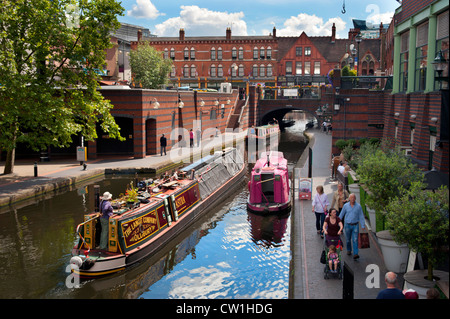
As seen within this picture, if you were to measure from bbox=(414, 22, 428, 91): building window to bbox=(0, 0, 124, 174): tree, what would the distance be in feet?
45.4

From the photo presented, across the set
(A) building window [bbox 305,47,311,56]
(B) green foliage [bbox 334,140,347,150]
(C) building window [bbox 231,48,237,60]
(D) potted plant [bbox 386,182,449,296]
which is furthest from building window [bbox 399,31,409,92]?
(A) building window [bbox 305,47,311,56]

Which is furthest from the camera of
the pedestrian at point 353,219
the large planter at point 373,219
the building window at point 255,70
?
the building window at point 255,70

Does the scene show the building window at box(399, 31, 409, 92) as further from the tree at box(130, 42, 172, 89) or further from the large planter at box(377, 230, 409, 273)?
the tree at box(130, 42, 172, 89)

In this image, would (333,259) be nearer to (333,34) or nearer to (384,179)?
(384,179)

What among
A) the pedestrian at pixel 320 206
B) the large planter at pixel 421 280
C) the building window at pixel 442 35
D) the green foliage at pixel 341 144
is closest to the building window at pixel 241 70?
the green foliage at pixel 341 144

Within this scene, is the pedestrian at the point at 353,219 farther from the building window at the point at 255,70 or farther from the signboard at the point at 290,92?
the building window at the point at 255,70

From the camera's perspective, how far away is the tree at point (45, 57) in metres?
20.6

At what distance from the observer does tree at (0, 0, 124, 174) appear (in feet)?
67.6

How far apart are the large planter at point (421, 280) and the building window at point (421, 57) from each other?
12057mm

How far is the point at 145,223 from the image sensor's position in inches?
539

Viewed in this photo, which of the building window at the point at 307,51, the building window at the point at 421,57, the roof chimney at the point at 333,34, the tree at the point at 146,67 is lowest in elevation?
the building window at the point at 421,57

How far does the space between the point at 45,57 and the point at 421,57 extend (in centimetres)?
1705

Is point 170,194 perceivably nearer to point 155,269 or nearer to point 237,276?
point 155,269

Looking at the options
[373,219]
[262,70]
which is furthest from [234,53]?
[373,219]
